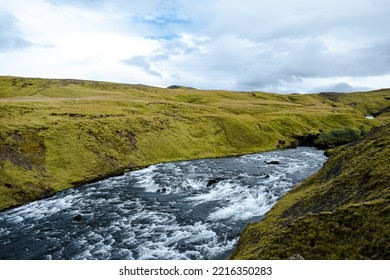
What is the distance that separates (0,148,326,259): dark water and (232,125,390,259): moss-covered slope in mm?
7966

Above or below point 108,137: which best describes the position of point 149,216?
below

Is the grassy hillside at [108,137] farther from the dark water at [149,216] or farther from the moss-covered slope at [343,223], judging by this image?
the moss-covered slope at [343,223]

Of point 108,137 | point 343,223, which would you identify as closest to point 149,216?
point 343,223

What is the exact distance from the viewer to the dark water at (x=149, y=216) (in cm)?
3120

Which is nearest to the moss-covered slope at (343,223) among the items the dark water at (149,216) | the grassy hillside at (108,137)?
the dark water at (149,216)

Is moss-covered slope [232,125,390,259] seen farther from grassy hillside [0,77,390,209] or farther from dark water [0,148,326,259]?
grassy hillside [0,77,390,209]

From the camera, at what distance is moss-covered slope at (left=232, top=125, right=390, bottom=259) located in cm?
1559

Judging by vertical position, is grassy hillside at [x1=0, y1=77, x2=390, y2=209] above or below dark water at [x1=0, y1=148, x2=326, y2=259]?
above

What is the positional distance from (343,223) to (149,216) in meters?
27.4

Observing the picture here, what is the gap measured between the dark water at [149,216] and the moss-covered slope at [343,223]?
7.97m

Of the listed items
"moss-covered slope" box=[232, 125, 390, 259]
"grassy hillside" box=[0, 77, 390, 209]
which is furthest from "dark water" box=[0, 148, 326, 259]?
"moss-covered slope" box=[232, 125, 390, 259]

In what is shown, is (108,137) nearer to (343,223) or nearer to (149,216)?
(149,216)

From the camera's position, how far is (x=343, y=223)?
680 inches
